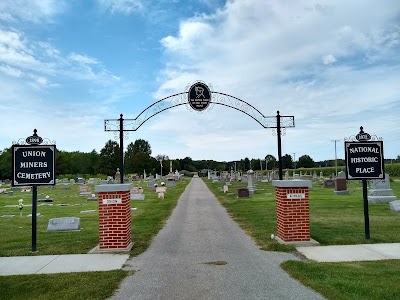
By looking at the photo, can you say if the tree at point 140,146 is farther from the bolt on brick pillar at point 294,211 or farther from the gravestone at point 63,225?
the bolt on brick pillar at point 294,211

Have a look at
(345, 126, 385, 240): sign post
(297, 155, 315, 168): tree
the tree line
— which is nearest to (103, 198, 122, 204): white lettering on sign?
(345, 126, 385, 240): sign post

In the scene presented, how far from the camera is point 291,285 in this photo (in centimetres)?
628

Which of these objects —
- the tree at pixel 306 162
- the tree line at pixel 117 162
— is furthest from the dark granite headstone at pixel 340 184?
the tree at pixel 306 162

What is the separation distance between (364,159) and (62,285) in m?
8.12

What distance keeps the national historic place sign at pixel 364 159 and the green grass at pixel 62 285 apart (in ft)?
21.8

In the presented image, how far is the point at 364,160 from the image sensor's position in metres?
10.7

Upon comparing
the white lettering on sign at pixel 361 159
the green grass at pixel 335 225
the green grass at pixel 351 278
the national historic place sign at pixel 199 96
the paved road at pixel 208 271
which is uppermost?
the national historic place sign at pixel 199 96

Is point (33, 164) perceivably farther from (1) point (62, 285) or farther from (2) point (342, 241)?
(2) point (342, 241)

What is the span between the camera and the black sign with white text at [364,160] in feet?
34.9

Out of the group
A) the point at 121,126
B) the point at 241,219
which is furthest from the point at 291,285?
the point at 241,219

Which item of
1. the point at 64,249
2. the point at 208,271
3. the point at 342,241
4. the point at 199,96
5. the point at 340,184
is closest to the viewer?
the point at 208,271

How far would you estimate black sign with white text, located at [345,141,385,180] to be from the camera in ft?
34.9

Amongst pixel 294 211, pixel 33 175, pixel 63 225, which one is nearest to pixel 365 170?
pixel 294 211

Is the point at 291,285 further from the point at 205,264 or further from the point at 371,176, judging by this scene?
the point at 371,176
